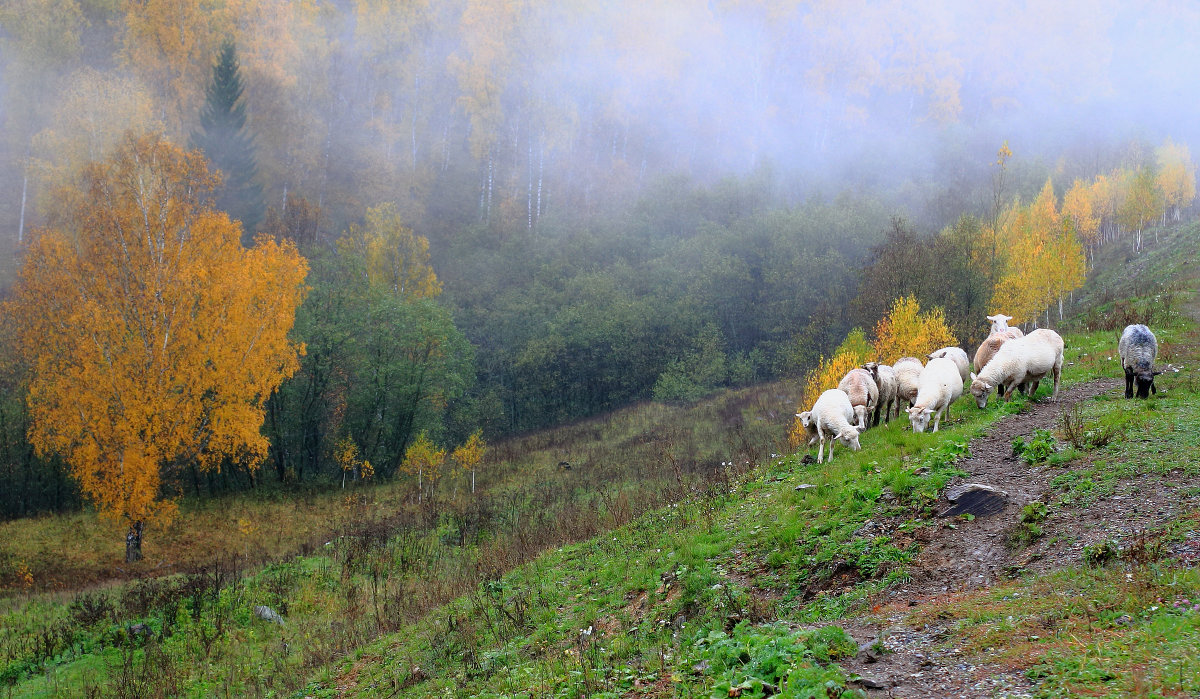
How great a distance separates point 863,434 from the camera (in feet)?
45.3

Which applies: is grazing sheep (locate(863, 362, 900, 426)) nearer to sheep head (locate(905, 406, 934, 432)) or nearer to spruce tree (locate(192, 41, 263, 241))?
sheep head (locate(905, 406, 934, 432))

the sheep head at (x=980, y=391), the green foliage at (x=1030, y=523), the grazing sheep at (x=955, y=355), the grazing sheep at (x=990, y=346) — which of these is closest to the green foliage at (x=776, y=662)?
the green foliage at (x=1030, y=523)

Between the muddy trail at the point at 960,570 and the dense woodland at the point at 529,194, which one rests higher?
the dense woodland at the point at 529,194

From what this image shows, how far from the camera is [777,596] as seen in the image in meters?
7.87

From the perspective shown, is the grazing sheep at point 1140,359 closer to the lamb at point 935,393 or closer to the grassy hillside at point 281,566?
the lamb at point 935,393

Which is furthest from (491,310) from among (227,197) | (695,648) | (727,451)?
(695,648)

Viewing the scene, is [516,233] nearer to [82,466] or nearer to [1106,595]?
[82,466]

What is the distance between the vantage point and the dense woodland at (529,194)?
36969 millimetres

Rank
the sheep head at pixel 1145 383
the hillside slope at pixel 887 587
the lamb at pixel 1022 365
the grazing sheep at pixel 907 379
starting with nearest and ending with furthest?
1. the hillside slope at pixel 887 587
2. the sheep head at pixel 1145 383
3. the lamb at pixel 1022 365
4. the grazing sheep at pixel 907 379

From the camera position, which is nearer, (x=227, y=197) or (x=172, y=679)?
Answer: (x=172, y=679)

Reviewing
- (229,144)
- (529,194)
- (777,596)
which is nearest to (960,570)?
(777,596)

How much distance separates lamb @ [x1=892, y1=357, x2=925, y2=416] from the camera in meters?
15.2

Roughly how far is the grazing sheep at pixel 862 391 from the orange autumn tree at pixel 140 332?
20559 mm

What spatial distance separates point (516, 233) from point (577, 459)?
1594 inches
